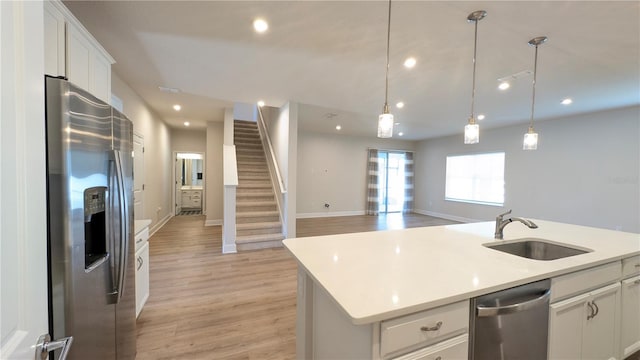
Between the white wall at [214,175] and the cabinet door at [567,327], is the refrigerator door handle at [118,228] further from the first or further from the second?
the white wall at [214,175]

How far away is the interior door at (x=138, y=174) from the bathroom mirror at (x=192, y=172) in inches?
169

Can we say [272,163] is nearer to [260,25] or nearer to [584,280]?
[260,25]

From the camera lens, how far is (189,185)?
838cm

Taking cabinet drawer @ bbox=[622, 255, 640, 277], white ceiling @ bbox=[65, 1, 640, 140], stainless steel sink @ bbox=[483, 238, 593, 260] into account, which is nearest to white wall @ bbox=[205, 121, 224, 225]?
white ceiling @ bbox=[65, 1, 640, 140]

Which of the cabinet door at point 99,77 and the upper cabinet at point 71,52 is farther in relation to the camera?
the cabinet door at point 99,77

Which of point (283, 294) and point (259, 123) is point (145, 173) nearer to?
point (259, 123)

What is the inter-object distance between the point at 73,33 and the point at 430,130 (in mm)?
6860

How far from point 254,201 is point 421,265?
406 centimetres

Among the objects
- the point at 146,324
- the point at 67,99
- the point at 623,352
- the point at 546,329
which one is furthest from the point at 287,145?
the point at 623,352

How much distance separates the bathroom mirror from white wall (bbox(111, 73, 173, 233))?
1568 mm

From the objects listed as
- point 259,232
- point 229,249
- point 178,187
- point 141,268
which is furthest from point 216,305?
point 178,187

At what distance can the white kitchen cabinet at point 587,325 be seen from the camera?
125 centimetres

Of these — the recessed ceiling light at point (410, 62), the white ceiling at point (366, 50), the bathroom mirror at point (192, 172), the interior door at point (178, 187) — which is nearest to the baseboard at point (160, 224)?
the interior door at point (178, 187)

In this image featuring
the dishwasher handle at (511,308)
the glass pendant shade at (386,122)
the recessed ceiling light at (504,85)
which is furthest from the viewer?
the recessed ceiling light at (504,85)
